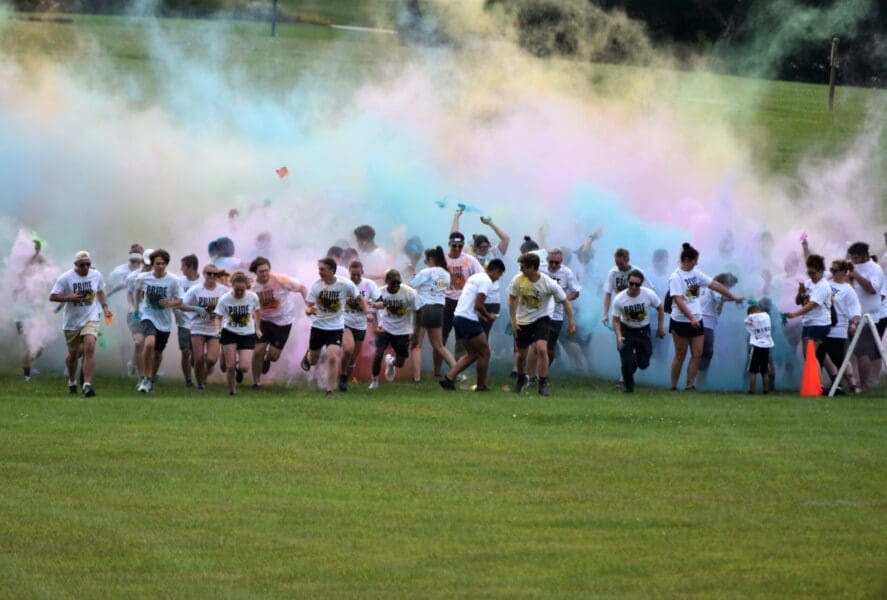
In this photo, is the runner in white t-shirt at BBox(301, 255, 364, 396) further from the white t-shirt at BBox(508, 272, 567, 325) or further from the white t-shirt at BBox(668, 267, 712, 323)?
the white t-shirt at BBox(668, 267, 712, 323)

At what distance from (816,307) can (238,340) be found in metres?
6.56

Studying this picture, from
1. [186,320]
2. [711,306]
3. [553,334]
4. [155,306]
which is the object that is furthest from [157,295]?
[711,306]

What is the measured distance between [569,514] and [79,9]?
26.1m

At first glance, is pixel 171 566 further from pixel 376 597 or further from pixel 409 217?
pixel 409 217

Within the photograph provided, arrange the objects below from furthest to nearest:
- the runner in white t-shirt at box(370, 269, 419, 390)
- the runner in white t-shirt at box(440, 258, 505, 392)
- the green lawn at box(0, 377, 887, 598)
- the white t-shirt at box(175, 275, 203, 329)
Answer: the runner in white t-shirt at box(370, 269, 419, 390) → the white t-shirt at box(175, 275, 203, 329) → the runner in white t-shirt at box(440, 258, 505, 392) → the green lawn at box(0, 377, 887, 598)

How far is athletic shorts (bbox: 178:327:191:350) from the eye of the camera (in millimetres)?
18953

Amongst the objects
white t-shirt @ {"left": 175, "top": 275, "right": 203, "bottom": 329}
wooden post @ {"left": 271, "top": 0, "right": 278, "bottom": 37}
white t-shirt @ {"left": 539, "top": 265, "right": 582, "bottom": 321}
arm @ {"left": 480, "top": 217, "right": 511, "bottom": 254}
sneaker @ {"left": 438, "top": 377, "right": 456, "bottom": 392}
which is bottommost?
sneaker @ {"left": 438, "top": 377, "right": 456, "bottom": 392}

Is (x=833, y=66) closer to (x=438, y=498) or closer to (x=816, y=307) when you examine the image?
(x=816, y=307)

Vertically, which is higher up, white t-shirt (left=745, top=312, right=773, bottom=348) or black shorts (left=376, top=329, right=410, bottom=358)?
white t-shirt (left=745, top=312, right=773, bottom=348)

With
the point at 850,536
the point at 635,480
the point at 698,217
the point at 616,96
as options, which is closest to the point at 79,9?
the point at 616,96

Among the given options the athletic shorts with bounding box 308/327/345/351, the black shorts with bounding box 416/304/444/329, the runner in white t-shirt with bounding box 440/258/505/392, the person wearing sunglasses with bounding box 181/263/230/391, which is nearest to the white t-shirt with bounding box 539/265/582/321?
the black shorts with bounding box 416/304/444/329

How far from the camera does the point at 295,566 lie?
9.48 m

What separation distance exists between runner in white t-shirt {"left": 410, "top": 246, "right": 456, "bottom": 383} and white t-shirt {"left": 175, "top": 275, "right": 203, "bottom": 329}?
8.41 feet

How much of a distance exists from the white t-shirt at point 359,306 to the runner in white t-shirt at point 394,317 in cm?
11
